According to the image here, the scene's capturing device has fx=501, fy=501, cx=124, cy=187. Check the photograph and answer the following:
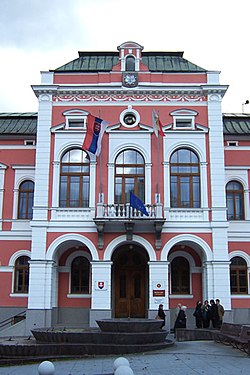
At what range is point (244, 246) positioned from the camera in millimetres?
26078

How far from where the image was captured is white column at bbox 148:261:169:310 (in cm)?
2333

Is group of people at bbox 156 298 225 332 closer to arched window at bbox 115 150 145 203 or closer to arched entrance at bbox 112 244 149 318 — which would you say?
arched entrance at bbox 112 244 149 318

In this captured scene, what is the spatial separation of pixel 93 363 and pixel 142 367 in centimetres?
160

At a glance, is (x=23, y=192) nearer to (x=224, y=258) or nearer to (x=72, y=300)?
(x=72, y=300)

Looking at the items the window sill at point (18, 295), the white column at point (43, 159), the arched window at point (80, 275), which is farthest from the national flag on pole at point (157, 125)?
the window sill at point (18, 295)

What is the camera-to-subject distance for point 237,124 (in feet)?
96.5

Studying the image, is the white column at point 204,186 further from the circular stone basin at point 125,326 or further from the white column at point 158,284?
the circular stone basin at point 125,326

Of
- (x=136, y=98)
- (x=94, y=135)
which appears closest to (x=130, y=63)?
(x=136, y=98)

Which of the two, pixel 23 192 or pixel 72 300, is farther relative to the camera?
pixel 23 192

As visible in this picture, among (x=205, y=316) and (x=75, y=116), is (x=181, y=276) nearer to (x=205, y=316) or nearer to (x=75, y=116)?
(x=205, y=316)

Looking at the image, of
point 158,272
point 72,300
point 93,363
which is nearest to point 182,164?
point 158,272

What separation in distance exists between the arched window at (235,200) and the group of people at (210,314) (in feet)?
20.9

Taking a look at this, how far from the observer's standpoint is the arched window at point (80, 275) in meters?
25.5

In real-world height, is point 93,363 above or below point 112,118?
below
